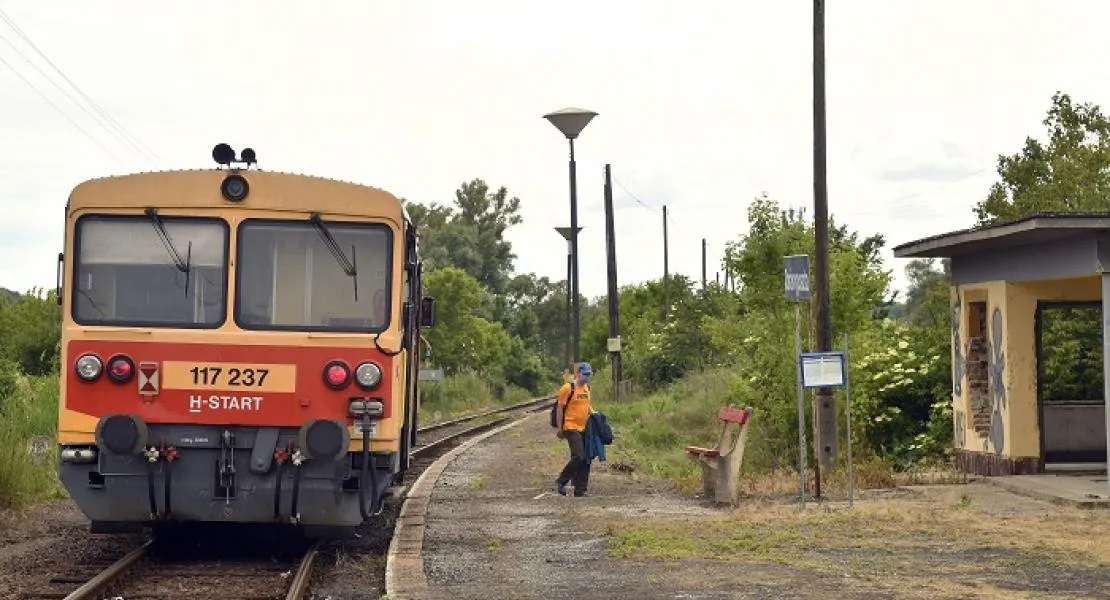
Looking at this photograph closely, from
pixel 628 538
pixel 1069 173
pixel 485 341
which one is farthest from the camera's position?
pixel 485 341

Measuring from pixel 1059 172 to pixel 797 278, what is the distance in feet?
68.0

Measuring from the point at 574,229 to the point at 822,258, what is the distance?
18956 mm

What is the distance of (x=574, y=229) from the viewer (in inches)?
1474

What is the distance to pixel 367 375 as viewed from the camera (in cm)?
1170

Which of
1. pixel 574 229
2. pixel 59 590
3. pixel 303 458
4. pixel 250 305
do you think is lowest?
pixel 59 590

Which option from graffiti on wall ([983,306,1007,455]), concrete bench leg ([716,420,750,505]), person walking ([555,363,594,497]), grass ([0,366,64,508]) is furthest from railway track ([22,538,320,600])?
graffiti on wall ([983,306,1007,455])

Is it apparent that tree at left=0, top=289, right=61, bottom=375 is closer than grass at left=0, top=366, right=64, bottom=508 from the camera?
No

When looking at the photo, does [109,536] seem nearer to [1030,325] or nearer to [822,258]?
[822,258]

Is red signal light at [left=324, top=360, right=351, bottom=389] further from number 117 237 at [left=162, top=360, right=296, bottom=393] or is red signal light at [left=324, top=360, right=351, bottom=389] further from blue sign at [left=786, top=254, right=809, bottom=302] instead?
blue sign at [left=786, top=254, right=809, bottom=302]

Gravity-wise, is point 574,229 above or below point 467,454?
above

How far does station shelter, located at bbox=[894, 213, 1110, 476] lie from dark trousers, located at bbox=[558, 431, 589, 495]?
15.7 ft

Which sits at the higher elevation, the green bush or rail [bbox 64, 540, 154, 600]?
the green bush

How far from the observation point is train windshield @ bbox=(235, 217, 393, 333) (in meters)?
11.9

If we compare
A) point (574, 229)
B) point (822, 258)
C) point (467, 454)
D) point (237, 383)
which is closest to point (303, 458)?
point (237, 383)
